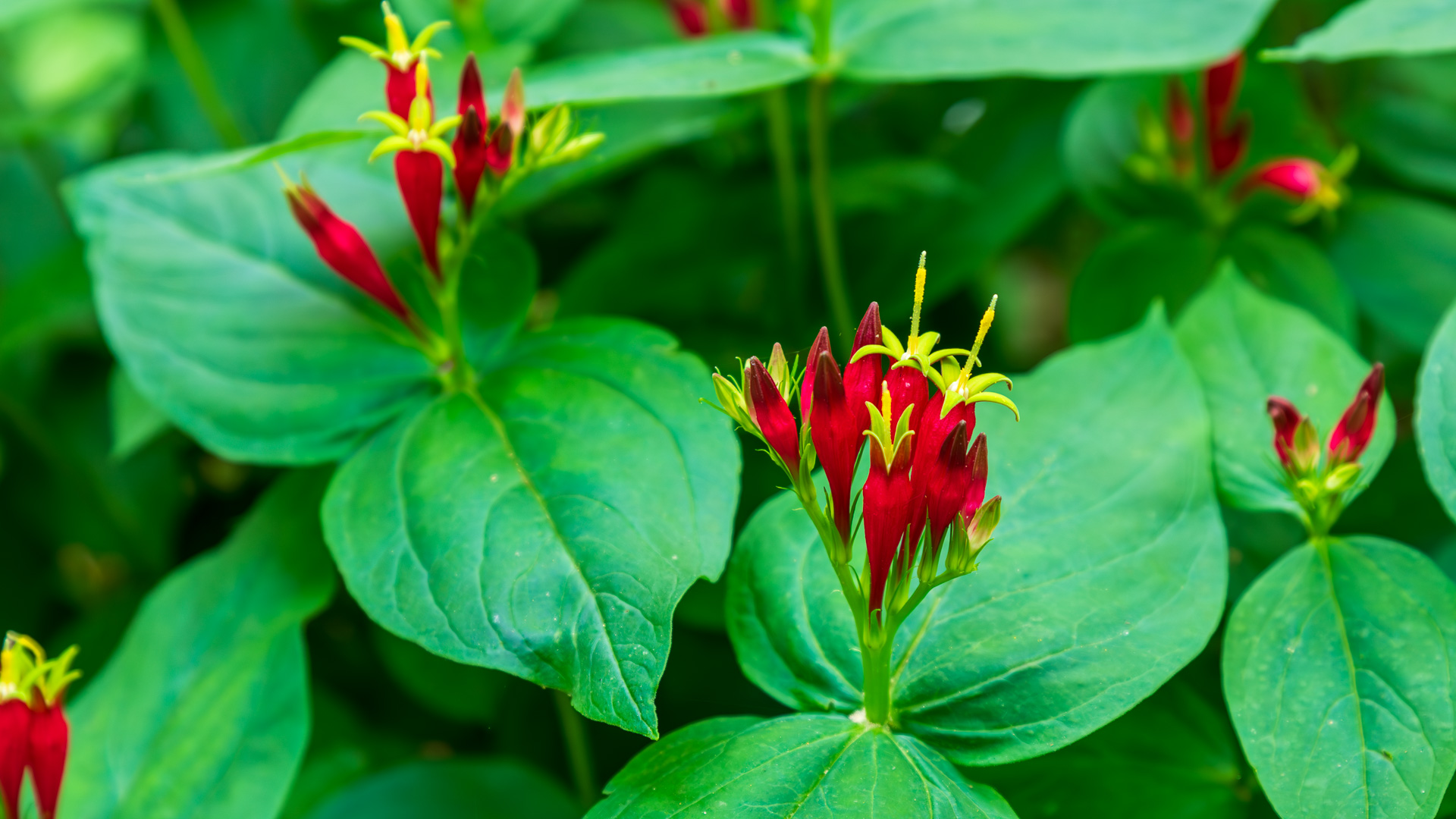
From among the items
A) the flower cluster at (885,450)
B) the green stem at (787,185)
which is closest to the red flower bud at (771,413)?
the flower cluster at (885,450)

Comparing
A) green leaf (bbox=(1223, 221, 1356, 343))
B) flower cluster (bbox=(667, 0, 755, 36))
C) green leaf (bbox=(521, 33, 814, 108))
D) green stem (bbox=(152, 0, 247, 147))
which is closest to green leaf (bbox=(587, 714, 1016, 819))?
green leaf (bbox=(521, 33, 814, 108))

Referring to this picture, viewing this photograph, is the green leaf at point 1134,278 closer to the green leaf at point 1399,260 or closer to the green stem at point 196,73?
the green leaf at point 1399,260

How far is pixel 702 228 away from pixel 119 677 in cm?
60

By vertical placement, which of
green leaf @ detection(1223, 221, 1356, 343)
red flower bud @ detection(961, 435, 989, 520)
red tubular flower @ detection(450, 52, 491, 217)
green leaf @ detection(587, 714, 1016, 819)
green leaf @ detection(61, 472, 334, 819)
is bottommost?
green leaf @ detection(1223, 221, 1356, 343)

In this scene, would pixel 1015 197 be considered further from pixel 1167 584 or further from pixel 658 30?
pixel 1167 584

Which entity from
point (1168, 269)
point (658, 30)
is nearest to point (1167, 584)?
point (1168, 269)

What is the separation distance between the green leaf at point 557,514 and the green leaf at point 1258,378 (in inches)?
11.5

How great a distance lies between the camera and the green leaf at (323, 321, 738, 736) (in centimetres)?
49

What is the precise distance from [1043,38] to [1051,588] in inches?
16.7

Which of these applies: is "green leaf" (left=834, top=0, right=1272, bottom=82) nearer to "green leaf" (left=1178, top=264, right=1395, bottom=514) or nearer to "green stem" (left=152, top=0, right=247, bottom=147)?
"green leaf" (left=1178, top=264, right=1395, bottom=514)

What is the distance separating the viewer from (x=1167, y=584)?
21.4 inches

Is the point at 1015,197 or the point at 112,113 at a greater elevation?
the point at 112,113

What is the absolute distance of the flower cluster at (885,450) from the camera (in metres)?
0.47

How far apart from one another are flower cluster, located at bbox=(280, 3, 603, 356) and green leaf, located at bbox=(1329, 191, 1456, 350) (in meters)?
0.65
